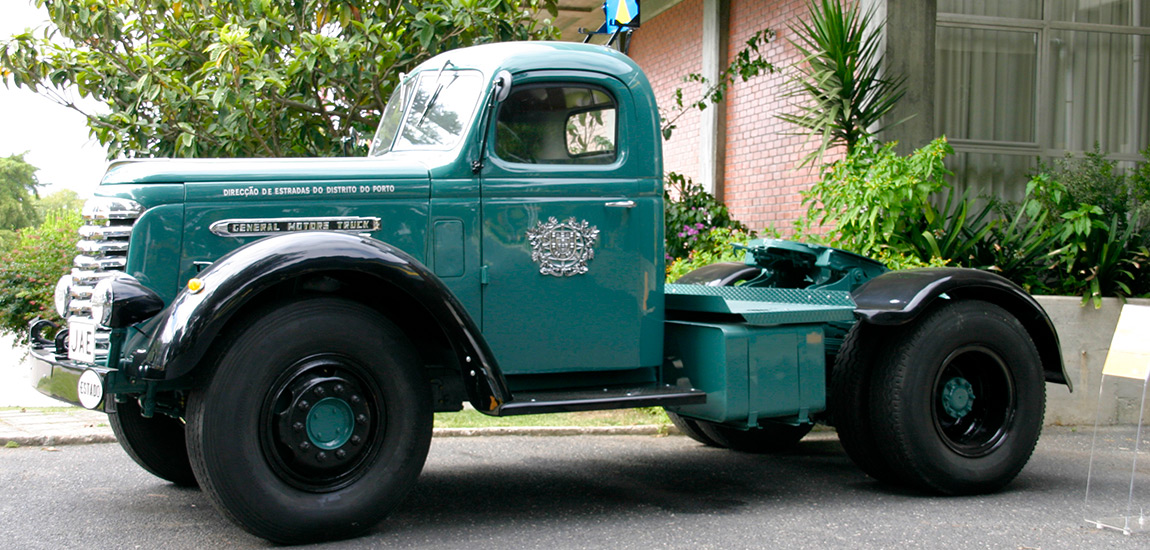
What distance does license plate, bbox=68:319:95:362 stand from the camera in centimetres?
436

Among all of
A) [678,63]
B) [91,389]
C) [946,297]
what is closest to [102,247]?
[91,389]

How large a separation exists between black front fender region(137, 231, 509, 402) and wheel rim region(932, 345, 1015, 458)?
259 centimetres

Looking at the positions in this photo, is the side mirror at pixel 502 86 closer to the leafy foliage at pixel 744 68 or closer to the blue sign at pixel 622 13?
the blue sign at pixel 622 13

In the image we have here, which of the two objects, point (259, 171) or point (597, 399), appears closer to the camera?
point (259, 171)

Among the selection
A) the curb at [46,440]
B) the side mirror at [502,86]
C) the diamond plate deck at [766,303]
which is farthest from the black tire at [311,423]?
the curb at [46,440]

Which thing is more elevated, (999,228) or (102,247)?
(999,228)

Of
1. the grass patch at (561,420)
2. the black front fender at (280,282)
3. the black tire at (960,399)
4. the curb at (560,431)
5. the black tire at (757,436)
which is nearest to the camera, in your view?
the black front fender at (280,282)

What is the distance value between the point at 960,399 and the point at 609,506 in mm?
2061

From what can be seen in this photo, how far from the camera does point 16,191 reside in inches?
492

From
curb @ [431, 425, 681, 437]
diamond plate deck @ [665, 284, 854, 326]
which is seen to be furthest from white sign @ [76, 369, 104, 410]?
curb @ [431, 425, 681, 437]

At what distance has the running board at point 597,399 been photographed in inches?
185

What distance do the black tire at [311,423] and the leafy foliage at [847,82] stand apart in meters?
5.45

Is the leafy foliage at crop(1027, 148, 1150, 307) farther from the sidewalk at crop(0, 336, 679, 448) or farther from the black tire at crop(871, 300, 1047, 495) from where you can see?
the sidewalk at crop(0, 336, 679, 448)

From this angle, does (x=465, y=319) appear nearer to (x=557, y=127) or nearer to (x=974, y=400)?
(x=557, y=127)
